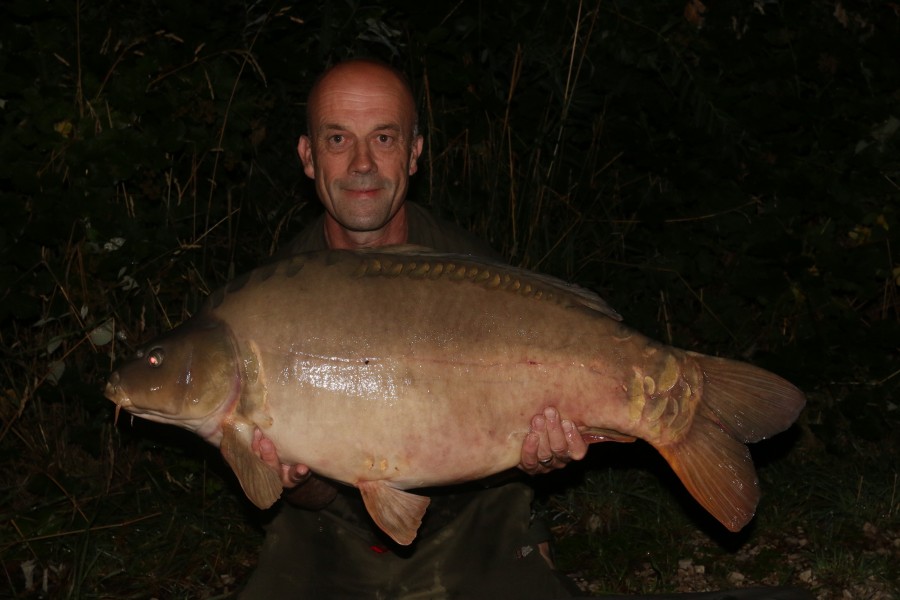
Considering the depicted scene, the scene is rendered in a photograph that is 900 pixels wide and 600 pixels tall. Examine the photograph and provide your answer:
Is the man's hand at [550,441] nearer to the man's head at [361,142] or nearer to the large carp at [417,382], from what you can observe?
the large carp at [417,382]

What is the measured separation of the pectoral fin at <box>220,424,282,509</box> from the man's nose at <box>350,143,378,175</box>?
2.49ft

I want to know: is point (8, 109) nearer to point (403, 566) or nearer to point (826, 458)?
point (403, 566)

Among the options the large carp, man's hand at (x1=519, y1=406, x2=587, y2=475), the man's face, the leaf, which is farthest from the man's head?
the leaf

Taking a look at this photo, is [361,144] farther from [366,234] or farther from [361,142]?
[366,234]

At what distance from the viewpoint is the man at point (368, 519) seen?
2.64m

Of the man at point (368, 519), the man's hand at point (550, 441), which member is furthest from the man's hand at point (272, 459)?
the man's hand at point (550, 441)

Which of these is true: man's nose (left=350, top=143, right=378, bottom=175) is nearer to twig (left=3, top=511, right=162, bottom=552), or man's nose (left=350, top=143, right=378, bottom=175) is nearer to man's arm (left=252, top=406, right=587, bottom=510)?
man's arm (left=252, top=406, right=587, bottom=510)

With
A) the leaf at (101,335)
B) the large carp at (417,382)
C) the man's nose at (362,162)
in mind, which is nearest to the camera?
the large carp at (417,382)

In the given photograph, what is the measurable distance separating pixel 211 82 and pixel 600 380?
200cm

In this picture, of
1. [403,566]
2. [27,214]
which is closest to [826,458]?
[403,566]

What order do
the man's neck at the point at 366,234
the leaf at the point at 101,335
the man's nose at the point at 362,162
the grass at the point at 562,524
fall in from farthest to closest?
the leaf at the point at 101,335
the grass at the point at 562,524
the man's neck at the point at 366,234
the man's nose at the point at 362,162

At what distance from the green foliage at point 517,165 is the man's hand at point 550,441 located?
4.76ft

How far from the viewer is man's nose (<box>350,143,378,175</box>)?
2605mm

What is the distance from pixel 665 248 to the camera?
3.88 m
